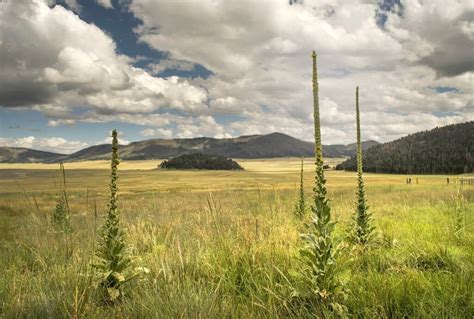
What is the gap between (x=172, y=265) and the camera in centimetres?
607

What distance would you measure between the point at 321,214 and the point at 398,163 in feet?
513

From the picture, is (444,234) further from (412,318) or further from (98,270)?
(98,270)

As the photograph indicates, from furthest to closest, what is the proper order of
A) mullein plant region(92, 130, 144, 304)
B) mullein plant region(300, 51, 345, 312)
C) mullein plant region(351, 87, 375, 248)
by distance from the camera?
mullein plant region(351, 87, 375, 248) → mullein plant region(92, 130, 144, 304) → mullein plant region(300, 51, 345, 312)

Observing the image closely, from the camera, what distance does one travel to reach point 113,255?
521 centimetres

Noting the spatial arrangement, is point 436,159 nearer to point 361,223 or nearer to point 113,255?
point 361,223

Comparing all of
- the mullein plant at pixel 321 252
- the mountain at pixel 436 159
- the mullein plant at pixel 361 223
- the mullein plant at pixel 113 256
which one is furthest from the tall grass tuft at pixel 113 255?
the mountain at pixel 436 159

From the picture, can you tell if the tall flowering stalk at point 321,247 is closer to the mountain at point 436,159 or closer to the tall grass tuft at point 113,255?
the tall grass tuft at point 113,255

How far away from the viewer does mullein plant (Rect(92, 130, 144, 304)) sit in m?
4.99

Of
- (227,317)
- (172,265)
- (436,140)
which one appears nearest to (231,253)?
(172,265)

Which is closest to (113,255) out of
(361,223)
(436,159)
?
(361,223)

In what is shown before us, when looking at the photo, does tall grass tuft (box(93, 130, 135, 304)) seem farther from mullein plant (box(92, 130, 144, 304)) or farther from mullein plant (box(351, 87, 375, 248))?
mullein plant (box(351, 87, 375, 248))

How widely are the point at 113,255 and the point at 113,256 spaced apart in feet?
0.05

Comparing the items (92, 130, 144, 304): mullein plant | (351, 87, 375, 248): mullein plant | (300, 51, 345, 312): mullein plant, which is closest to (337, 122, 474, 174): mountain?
(351, 87, 375, 248): mullein plant

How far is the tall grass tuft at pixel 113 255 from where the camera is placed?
4992 mm
